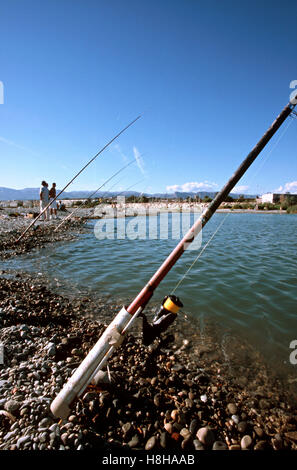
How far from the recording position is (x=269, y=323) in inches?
203

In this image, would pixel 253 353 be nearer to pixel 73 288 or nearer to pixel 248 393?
pixel 248 393

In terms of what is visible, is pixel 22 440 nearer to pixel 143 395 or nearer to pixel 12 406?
pixel 12 406

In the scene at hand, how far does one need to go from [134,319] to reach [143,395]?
1.44 meters

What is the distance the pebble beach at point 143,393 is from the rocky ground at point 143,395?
0.01 meters

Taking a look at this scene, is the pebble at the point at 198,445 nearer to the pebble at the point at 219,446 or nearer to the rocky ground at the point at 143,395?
the rocky ground at the point at 143,395

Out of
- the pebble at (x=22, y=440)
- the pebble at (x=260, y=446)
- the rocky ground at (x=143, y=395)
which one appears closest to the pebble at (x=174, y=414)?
the rocky ground at (x=143, y=395)

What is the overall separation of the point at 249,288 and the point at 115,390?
5.72 m

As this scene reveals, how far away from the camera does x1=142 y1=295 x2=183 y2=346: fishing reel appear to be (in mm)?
2453

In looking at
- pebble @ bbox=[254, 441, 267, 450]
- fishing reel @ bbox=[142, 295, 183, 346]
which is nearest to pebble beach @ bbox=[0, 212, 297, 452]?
pebble @ bbox=[254, 441, 267, 450]

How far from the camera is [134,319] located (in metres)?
2.26

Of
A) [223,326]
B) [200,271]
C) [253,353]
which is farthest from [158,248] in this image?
[253,353]

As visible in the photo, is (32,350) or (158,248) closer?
(32,350)

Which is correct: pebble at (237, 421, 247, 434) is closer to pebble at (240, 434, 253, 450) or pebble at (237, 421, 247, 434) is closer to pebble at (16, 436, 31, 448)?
pebble at (240, 434, 253, 450)

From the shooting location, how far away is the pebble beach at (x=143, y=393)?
93.0 inches
